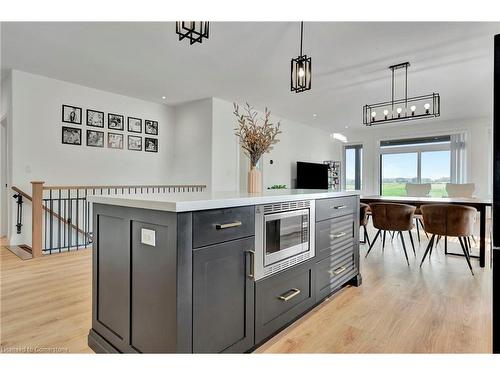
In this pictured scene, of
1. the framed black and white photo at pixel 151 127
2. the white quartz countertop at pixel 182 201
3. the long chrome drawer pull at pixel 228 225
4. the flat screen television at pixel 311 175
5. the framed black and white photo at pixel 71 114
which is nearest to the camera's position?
the white quartz countertop at pixel 182 201

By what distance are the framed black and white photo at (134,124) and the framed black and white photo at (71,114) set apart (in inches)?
35.2

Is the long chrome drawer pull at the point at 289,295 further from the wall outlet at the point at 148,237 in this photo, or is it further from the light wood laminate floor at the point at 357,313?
the wall outlet at the point at 148,237

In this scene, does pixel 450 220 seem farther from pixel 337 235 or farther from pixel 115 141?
pixel 115 141

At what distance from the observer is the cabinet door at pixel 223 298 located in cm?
135

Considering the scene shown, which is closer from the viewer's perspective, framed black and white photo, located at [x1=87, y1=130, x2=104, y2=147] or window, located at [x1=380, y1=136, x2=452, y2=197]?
framed black and white photo, located at [x1=87, y1=130, x2=104, y2=147]

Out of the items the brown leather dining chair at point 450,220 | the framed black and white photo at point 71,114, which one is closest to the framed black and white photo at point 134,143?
the framed black and white photo at point 71,114

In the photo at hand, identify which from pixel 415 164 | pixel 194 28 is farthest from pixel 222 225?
pixel 415 164

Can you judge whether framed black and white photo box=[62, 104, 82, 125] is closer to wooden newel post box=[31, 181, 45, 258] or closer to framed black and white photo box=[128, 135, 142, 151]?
framed black and white photo box=[128, 135, 142, 151]

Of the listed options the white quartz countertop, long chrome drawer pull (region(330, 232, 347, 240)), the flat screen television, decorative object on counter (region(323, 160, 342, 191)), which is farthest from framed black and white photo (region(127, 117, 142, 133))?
decorative object on counter (region(323, 160, 342, 191))

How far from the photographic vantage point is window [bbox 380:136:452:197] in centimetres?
797

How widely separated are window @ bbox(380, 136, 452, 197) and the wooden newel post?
28.4 ft

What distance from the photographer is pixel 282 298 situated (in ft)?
6.09
